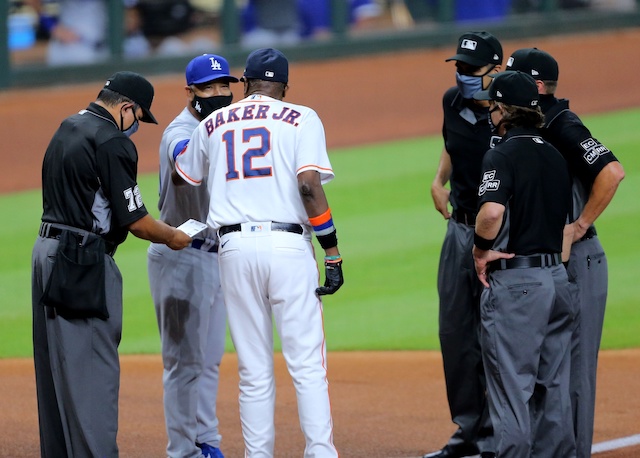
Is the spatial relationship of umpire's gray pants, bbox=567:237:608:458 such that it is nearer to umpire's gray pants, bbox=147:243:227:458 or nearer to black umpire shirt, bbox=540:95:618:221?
black umpire shirt, bbox=540:95:618:221

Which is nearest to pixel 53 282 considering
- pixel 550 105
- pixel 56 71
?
pixel 550 105

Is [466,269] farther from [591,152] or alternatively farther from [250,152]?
[250,152]

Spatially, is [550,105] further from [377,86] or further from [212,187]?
[377,86]

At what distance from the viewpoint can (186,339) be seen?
5.63 metres

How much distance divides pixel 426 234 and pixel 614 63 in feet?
29.2

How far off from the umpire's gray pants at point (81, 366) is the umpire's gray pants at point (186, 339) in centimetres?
52

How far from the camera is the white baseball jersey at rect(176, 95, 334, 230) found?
501 centimetres

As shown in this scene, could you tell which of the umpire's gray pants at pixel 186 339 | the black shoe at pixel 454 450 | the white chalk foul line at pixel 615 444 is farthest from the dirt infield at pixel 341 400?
the umpire's gray pants at pixel 186 339

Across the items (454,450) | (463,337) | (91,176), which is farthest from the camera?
(463,337)

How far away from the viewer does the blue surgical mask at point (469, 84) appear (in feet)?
19.3

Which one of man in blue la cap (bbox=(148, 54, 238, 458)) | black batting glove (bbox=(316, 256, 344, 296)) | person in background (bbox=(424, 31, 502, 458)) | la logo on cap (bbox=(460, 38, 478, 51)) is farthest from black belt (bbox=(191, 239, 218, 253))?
la logo on cap (bbox=(460, 38, 478, 51))

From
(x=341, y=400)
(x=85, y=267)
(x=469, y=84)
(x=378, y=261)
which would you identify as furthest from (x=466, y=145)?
(x=378, y=261)

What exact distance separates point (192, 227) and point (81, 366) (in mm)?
818

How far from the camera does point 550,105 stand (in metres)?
5.34
